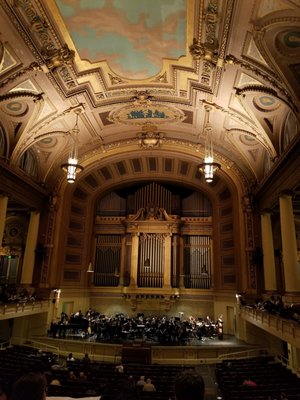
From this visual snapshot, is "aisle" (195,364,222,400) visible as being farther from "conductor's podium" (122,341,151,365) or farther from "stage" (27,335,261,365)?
"conductor's podium" (122,341,151,365)

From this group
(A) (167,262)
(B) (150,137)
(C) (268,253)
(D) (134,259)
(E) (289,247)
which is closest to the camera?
(E) (289,247)

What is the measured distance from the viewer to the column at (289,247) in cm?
1084

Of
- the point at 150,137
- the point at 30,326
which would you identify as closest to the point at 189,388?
the point at 150,137

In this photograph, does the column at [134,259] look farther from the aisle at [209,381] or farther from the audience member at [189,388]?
the audience member at [189,388]

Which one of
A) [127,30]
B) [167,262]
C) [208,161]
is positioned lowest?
[167,262]

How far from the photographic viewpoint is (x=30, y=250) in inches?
634

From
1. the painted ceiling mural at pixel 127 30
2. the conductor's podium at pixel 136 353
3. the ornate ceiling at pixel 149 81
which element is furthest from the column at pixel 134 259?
the painted ceiling mural at pixel 127 30

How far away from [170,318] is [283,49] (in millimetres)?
14035

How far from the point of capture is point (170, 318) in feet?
56.7

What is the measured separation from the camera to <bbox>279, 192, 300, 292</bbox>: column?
1084 centimetres

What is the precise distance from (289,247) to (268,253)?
352 centimetres

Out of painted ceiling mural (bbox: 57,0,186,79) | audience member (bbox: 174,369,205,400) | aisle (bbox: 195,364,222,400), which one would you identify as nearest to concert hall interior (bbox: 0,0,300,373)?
painted ceiling mural (bbox: 57,0,186,79)

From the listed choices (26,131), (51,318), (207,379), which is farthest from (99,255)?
(207,379)

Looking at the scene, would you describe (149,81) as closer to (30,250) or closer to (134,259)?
(134,259)
